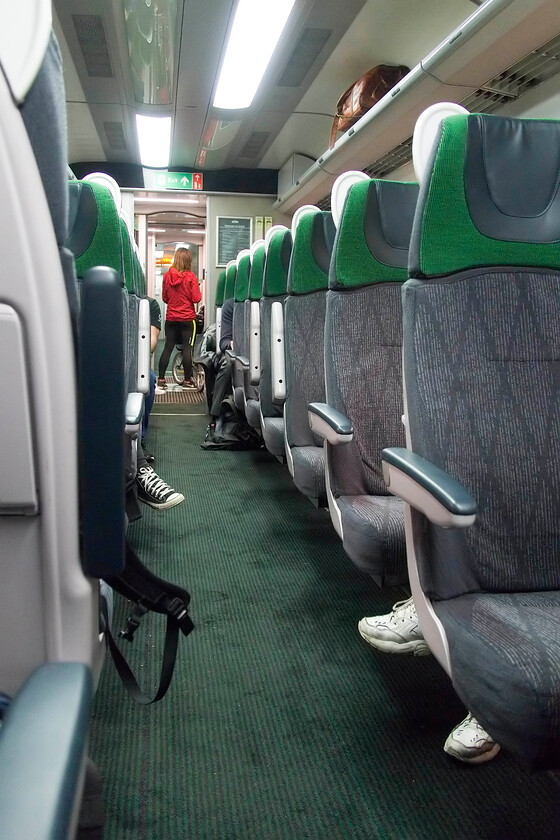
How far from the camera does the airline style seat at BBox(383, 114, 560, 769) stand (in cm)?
132

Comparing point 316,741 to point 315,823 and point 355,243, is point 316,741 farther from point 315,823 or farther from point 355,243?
point 355,243

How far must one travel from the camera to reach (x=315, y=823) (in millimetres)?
1367

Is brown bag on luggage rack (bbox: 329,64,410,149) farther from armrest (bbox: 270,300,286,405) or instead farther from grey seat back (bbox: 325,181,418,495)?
grey seat back (bbox: 325,181,418,495)

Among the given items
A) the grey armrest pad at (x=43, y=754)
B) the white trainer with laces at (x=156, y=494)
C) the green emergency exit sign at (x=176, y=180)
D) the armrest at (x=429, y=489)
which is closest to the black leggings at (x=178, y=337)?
the green emergency exit sign at (x=176, y=180)

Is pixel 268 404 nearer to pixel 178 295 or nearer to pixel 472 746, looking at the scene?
pixel 472 746

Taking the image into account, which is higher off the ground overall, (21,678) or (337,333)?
(337,333)

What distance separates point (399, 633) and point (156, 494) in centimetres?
180

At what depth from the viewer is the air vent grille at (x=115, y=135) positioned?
8320mm

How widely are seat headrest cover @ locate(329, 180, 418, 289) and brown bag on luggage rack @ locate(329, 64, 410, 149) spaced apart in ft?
13.5

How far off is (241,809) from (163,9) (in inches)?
214

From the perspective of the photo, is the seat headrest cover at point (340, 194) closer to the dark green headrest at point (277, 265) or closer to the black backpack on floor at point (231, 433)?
the dark green headrest at point (277, 265)

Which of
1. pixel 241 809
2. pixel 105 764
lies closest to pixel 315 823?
pixel 241 809

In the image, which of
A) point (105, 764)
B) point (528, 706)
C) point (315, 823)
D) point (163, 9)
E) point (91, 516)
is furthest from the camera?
point (163, 9)

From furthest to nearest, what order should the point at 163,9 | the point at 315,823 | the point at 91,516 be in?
the point at 163,9 < the point at 315,823 < the point at 91,516
